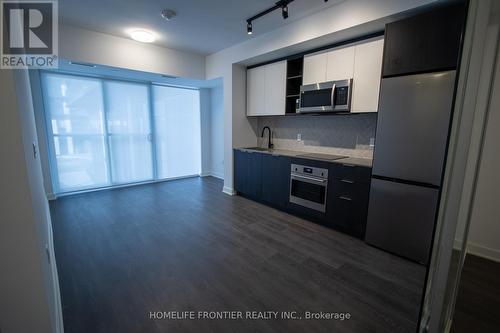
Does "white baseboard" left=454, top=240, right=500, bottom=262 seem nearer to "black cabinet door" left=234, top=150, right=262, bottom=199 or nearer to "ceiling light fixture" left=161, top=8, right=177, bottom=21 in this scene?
"black cabinet door" left=234, top=150, right=262, bottom=199

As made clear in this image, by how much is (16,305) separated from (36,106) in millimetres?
4337

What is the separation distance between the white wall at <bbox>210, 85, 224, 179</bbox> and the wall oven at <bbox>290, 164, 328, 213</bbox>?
2887mm

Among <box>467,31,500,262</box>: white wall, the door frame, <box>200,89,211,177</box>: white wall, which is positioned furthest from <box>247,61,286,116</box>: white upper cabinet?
the door frame

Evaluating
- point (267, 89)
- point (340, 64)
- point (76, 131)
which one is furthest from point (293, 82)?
point (76, 131)

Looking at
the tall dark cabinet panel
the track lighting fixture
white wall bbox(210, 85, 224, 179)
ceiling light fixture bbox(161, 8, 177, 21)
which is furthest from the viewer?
white wall bbox(210, 85, 224, 179)

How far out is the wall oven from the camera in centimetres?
307

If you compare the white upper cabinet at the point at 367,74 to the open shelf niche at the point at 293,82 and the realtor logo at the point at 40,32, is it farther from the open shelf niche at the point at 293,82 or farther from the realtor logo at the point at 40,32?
the realtor logo at the point at 40,32

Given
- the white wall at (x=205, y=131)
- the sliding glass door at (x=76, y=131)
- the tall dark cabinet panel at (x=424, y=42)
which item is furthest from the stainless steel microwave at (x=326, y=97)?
the sliding glass door at (x=76, y=131)

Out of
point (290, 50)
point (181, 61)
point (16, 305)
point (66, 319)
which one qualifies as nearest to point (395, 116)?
point (290, 50)

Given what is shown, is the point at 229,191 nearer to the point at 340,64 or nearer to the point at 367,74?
the point at 340,64

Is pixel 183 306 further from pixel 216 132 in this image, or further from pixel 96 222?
pixel 216 132

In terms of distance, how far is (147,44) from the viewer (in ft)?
13.1

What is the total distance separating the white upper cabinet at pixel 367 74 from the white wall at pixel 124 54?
3136 millimetres

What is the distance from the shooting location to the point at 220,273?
2.12 metres
